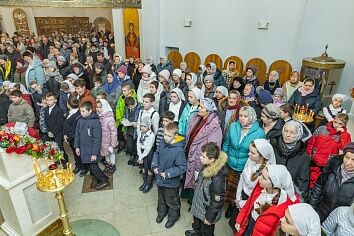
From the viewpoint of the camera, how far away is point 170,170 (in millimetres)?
3299

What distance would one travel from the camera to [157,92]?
5164 mm

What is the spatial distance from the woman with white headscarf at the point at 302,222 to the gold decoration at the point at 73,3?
2.63 meters

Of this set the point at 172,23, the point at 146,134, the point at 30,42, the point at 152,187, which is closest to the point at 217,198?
the point at 146,134

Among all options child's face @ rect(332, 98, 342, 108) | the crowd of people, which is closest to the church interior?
the crowd of people

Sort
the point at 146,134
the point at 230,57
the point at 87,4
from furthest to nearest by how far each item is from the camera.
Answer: the point at 230,57, the point at 146,134, the point at 87,4

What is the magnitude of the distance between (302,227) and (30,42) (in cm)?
1355

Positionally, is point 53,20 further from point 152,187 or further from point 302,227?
point 302,227

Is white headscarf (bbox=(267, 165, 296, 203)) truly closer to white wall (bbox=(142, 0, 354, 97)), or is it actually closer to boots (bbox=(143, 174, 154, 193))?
boots (bbox=(143, 174, 154, 193))

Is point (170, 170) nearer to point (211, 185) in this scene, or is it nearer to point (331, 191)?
point (211, 185)

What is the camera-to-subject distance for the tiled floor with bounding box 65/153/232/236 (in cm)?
363

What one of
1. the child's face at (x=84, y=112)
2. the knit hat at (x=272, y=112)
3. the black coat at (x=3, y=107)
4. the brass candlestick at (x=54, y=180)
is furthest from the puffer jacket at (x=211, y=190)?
the black coat at (x=3, y=107)

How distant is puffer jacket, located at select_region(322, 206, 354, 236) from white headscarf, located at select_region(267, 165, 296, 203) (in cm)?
48

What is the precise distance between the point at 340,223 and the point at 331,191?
0.47m

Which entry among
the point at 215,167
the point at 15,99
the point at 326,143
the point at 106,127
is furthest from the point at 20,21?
the point at 326,143
